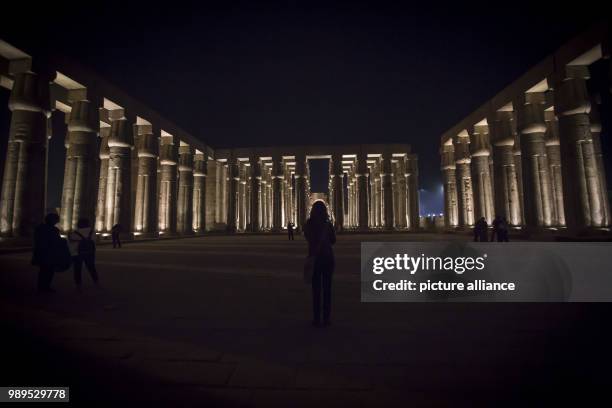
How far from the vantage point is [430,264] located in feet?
26.6

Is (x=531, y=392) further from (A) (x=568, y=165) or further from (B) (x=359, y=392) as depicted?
(A) (x=568, y=165)

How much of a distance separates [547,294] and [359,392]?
5069 mm

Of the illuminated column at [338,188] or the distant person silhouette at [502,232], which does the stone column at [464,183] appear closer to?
the distant person silhouette at [502,232]

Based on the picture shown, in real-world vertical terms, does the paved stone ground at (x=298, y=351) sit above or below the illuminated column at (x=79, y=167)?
below

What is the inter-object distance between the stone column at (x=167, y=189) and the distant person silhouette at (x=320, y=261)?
78.8 feet

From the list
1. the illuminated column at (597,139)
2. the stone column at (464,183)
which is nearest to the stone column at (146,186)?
the stone column at (464,183)

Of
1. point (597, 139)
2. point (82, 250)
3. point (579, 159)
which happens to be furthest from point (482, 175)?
point (82, 250)

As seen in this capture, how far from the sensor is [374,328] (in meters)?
3.89

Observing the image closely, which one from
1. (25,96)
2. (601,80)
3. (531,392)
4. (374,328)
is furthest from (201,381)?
(601,80)

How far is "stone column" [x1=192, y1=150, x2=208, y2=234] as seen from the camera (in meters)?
32.2

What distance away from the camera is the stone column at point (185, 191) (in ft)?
93.6

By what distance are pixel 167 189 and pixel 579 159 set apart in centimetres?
2533

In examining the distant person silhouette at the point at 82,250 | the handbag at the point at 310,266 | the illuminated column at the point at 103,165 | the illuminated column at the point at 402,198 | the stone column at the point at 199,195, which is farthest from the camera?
the illuminated column at the point at 402,198

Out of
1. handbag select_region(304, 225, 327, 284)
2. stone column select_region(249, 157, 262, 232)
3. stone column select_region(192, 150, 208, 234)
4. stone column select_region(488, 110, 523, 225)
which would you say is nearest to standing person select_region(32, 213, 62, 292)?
handbag select_region(304, 225, 327, 284)
